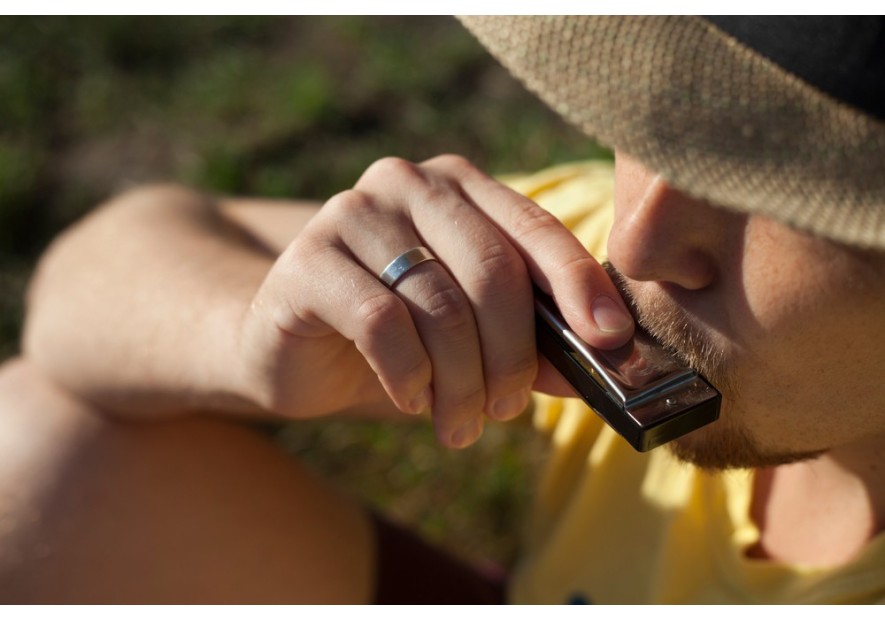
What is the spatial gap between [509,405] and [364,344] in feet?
0.85

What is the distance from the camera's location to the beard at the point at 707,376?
1335mm

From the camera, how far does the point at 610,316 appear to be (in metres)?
1.36

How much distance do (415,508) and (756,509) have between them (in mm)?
1294

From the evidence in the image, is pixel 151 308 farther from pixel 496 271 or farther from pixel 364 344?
pixel 496 271

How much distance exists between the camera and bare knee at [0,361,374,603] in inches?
73.6

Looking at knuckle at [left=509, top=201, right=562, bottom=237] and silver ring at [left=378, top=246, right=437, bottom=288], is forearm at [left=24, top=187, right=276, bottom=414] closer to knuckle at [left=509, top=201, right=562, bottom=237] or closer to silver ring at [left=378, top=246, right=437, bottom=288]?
silver ring at [left=378, top=246, right=437, bottom=288]

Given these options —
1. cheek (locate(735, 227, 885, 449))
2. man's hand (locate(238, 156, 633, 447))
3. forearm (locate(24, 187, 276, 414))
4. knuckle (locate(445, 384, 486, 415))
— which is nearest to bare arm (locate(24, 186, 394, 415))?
forearm (locate(24, 187, 276, 414))

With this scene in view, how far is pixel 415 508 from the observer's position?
2.94 meters

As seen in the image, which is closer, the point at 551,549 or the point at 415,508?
the point at 551,549

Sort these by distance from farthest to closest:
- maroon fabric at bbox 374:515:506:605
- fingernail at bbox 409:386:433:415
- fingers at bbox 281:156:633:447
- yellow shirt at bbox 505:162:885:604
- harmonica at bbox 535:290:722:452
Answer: maroon fabric at bbox 374:515:506:605 → yellow shirt at bbox 505:162:885:604 → fingernail at bbox 409:386:433:415 → fingers at bbox 281:156:633:447 → harmonica at bbox 535:290:722:452

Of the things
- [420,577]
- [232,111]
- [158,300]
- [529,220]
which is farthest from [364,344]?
[232,111]

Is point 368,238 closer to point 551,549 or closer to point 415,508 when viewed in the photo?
point 551,549

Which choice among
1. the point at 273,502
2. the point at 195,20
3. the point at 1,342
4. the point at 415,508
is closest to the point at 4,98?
the point at 195,20

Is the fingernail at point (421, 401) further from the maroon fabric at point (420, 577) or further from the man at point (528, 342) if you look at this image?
the maroon fabric at point (420, 577)
